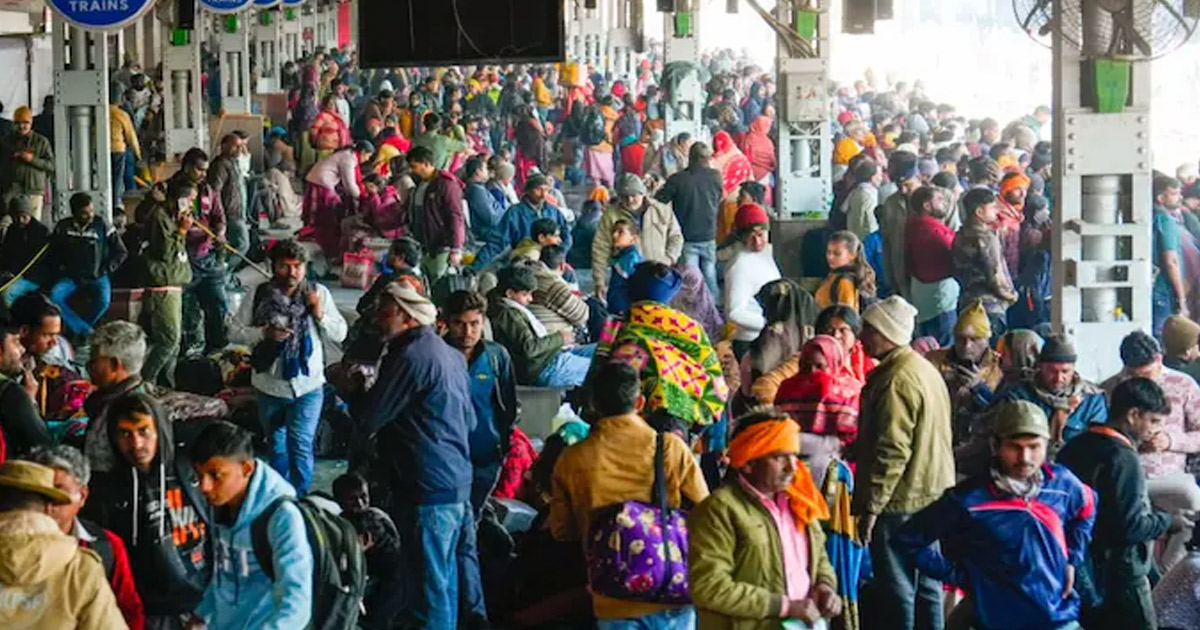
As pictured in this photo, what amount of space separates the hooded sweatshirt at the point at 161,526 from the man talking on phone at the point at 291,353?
374cm

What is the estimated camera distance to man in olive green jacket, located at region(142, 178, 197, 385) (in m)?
15.4

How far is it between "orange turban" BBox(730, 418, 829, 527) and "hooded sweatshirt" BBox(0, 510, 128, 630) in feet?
6.65

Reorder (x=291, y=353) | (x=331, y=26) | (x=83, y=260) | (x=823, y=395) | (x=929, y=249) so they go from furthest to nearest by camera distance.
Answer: (x=331, y=26), (x=83, y=260), (x=929, y=249), (x=291, y=353), (x=823, y=395)

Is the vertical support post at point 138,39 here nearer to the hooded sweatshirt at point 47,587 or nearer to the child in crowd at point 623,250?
the child in crowd at point 623,250

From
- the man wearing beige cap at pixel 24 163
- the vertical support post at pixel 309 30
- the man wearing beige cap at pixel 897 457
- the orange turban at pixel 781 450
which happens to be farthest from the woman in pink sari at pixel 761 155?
the vertical support post at pixel 309 30

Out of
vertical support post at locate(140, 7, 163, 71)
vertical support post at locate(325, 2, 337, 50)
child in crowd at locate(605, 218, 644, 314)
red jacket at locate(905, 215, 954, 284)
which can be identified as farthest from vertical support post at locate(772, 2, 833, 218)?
vertical support post at locate(325, 2, 337, 50)

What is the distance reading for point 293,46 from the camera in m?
53.8

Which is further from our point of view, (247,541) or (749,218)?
(749,218)

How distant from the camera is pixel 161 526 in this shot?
7.66 meters

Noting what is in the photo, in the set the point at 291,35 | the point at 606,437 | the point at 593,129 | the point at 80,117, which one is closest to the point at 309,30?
the point at 291,35

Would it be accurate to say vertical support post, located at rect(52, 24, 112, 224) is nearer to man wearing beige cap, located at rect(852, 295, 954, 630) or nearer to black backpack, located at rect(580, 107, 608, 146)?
man wearing beige cap, located at rect(852, 295, 954, 630)

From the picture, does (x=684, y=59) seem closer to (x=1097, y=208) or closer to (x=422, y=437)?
(x=1097, y=208)

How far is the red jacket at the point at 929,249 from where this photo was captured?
15008 millimetres

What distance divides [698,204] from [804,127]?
2.30 m
